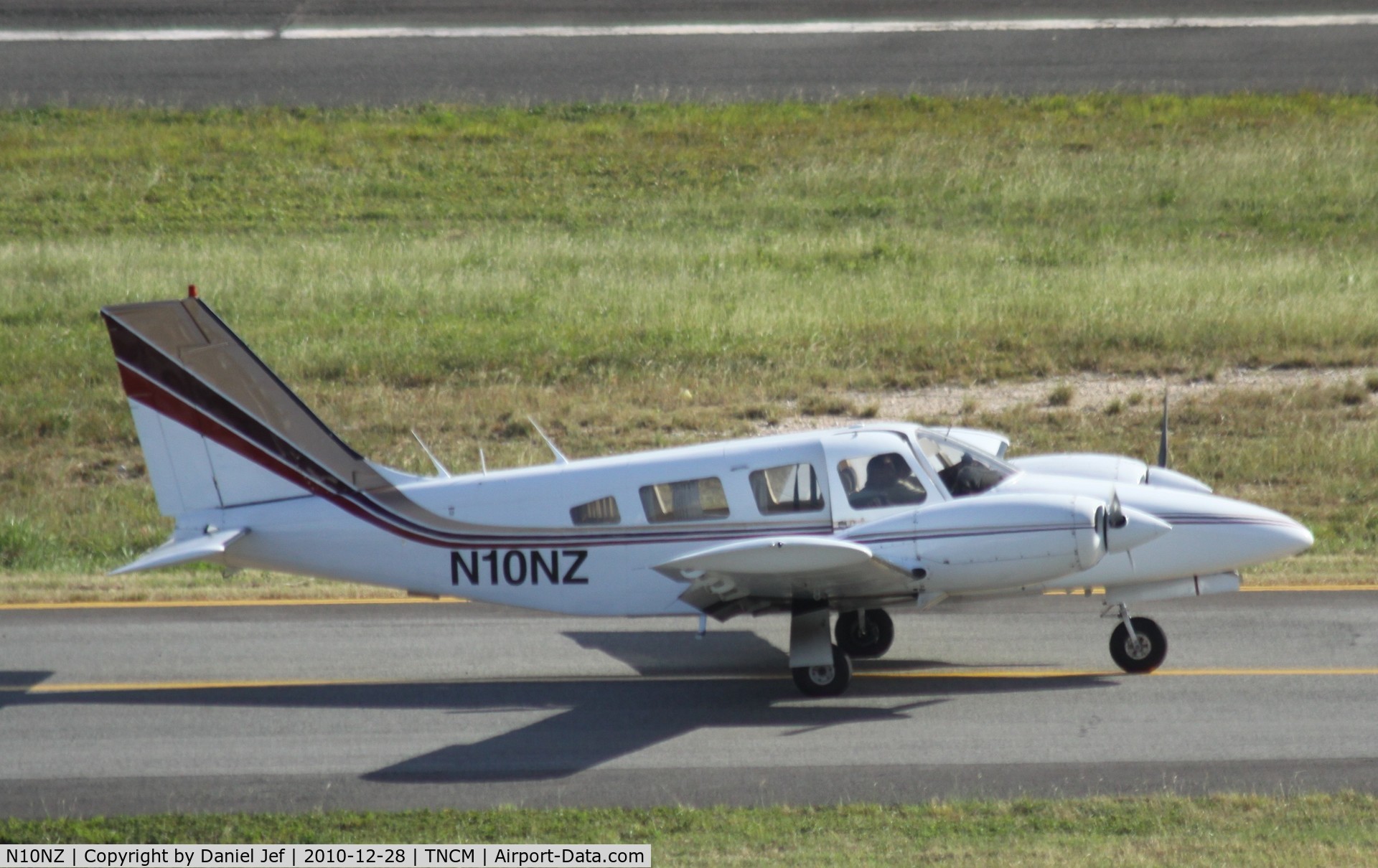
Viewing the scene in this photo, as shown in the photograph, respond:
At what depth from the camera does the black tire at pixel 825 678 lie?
1244 cm

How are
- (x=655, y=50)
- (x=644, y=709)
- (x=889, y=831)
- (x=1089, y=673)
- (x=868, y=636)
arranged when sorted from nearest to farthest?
(x=889, y=831), (x=644, y=709), (x=1089, y=673), (x=868, y=636), (x=655, y=50)

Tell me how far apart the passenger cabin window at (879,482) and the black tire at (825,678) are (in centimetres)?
134

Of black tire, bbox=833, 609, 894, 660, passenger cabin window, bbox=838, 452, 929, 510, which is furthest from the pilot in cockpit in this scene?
black tire, bbox=833, 609, 894, 660

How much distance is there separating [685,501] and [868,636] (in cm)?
229

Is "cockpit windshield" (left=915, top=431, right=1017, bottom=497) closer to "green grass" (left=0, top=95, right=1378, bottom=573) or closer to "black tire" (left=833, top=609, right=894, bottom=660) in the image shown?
"black tire" (left=833, top=609, right=894, bottom=660)

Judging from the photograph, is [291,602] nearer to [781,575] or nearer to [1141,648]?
[781,575]

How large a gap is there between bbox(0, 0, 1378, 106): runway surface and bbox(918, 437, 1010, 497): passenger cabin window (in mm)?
23923

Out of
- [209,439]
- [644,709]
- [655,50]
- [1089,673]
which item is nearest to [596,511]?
[644,709]

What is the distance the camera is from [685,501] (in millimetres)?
12750

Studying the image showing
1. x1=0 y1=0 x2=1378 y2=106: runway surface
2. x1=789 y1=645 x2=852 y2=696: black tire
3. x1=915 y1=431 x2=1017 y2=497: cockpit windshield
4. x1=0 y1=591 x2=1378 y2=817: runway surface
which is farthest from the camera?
x1=0 y1=0 x2=1378 y2=106: runway surface

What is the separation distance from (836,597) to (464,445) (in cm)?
1088

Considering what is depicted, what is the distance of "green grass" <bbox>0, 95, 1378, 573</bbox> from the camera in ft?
73.7

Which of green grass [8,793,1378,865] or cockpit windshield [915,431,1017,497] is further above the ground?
cockpit windshield [915,431,1017,497]

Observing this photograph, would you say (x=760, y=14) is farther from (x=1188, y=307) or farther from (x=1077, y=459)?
(x=1077, y=459)
